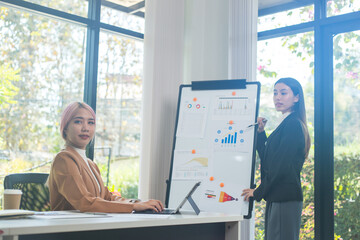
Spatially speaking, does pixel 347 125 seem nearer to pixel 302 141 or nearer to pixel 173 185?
pixel 302 141

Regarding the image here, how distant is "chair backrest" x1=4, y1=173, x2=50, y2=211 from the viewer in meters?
2.28

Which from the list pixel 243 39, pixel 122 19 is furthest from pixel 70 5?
pixel 243 39

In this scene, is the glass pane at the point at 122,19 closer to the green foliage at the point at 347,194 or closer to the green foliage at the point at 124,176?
the green foliage at the point at 124,176

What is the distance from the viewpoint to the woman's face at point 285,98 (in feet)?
9.72

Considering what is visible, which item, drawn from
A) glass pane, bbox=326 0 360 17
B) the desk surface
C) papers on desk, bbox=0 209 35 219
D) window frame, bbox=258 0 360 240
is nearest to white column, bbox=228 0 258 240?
window frame, bbox=258 0 360 240

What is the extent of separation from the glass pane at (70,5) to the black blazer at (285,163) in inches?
79.3

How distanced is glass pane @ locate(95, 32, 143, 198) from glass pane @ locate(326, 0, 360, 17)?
1762 mm

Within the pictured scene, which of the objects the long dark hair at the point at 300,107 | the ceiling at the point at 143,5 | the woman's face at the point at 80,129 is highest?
the ceiling at the point at 143,5

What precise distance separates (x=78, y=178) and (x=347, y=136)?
2312mm

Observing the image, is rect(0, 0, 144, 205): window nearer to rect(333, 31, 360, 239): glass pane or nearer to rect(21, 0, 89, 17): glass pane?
rect(21, 0, 89, 17): glass pane

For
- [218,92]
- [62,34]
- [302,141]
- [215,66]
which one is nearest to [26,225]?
[302,141]

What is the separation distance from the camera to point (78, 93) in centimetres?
373

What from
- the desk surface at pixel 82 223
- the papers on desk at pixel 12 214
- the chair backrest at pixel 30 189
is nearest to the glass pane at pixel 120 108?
the chair backrest at pixel 30 189

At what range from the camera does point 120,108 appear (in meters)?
3.97
